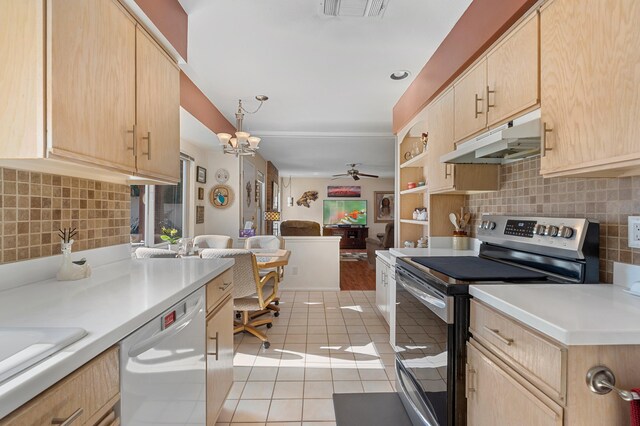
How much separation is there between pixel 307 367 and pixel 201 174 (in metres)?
3.14

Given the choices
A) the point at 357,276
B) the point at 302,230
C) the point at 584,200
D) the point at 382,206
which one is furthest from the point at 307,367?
the point at 382,206

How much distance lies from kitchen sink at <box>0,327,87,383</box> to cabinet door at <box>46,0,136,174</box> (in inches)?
21.4

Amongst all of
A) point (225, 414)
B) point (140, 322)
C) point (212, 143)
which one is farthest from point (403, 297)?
point (212, 143)

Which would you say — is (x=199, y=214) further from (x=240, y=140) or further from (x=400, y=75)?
(x=400, y=75)

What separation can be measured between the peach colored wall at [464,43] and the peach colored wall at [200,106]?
6.65 ft

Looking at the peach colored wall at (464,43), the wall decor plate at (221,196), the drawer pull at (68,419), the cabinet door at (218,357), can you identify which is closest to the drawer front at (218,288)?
the cabinet door at (218,357)

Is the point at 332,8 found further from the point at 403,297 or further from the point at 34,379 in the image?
the point at 34,379

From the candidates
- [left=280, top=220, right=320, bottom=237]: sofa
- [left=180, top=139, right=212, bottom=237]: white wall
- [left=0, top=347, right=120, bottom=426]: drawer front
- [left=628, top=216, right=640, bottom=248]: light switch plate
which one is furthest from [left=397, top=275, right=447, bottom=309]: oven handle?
[left=280, top=220, right=320, bottom=237]: sofa

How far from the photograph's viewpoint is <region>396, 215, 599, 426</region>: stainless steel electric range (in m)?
1.34

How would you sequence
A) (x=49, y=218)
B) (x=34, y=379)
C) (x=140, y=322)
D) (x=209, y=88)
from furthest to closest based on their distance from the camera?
(x=209, y=88)
(x=49, y=218)
(x=140, y=322)
(x=34, y=379)

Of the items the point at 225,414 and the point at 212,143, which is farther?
the point at 212,143

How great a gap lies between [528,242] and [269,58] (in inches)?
85.3

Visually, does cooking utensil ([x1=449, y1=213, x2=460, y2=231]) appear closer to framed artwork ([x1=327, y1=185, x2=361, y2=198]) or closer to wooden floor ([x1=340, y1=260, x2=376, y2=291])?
wooden floor ([x1=340, y1=260, x2=376, y2=291])

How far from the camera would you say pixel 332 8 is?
186 centimetres
